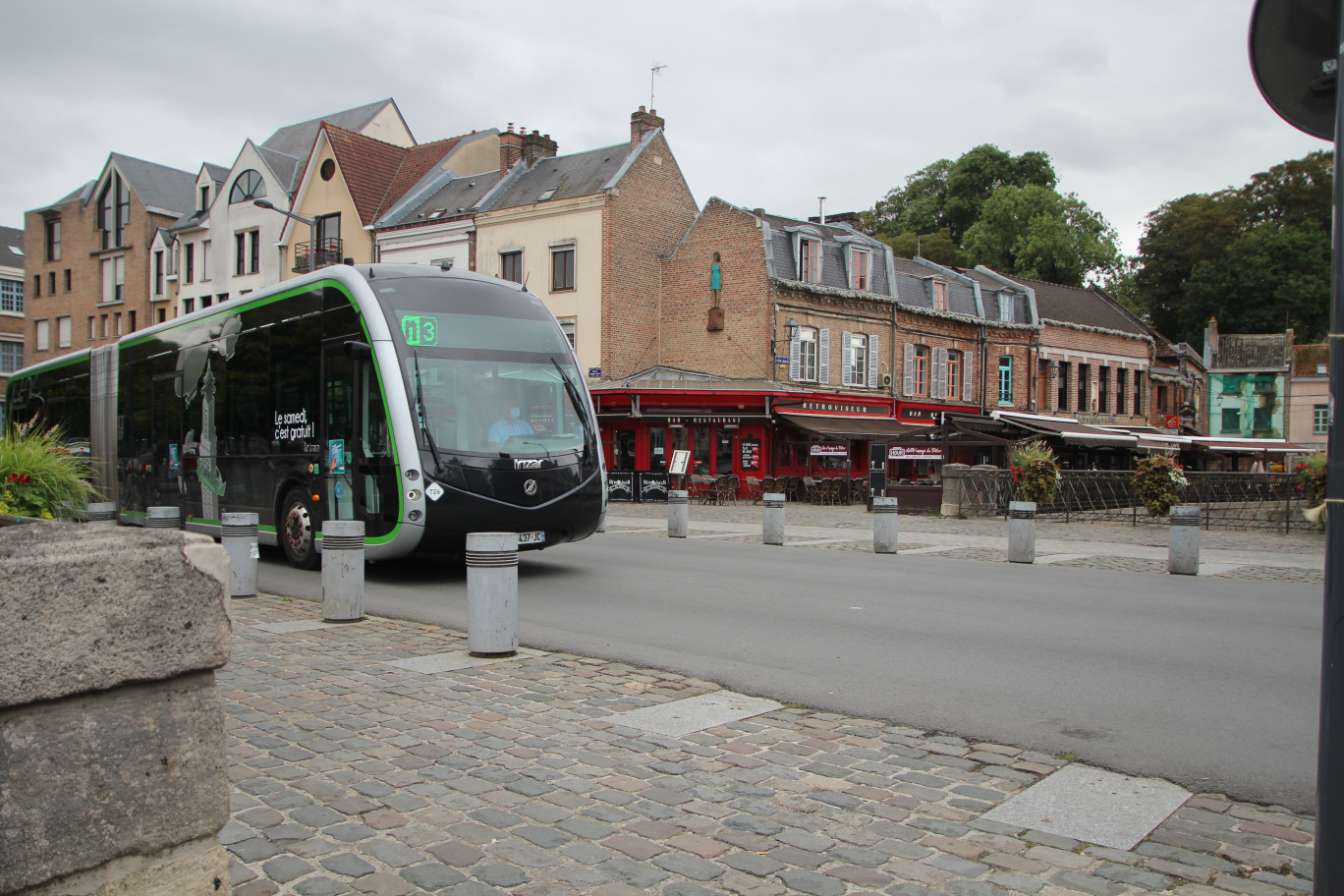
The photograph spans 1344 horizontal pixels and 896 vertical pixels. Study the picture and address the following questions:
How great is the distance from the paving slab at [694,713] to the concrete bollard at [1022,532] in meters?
9.56

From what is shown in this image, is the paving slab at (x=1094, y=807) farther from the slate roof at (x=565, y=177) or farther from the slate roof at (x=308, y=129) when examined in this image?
the slate roof at (x=308, y=129)

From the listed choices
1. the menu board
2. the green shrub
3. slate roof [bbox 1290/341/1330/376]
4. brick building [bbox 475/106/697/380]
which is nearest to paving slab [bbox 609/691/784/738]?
the green shrub

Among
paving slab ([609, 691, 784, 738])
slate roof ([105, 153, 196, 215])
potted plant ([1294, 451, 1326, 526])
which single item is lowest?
paving slab ([609, 691, 784, 738])

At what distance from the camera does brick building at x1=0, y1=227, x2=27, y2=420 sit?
2616 inches

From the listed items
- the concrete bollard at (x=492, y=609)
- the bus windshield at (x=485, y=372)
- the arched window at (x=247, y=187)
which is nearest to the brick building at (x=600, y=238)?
the arched window at (x=247, y=187)

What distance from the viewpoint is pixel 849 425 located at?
116ft

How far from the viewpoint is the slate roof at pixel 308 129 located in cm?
4919

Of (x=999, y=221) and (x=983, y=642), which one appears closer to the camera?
(x=983, y=642)

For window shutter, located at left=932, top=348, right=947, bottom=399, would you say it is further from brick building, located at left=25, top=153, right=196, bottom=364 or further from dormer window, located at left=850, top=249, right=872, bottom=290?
brick building, located at left=25, top=153, right=196, bottom=364

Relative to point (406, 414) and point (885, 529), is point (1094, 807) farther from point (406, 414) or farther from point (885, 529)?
point (885, 529)

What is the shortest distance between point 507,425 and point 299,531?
3.34m

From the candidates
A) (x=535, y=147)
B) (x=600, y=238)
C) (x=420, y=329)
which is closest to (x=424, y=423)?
(x=420, y=329)

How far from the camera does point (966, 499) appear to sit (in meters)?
25.0

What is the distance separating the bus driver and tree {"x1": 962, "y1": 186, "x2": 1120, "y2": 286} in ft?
162
